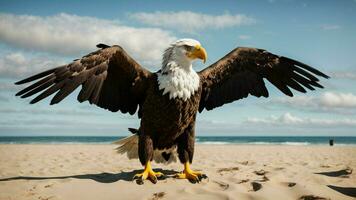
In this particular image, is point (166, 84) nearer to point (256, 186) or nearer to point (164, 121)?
point (164, 121)

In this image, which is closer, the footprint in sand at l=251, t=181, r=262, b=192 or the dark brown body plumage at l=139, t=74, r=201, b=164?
the footprint in sand at l=251, t=181, r=262, b=192

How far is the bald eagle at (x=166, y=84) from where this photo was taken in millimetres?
4801

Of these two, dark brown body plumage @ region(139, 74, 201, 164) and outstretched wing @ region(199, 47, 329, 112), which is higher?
outstretched wing @ region(199, 47, 329, 112)

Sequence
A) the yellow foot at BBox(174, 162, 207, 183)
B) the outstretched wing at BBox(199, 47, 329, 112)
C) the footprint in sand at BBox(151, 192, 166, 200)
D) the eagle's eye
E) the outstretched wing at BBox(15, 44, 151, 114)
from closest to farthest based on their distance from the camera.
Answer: the footprint in sand at BBox(151, 192, 166, 200), the outstretched wing at BBox(15, 44, 151, 114), the yellow foot at BBox(174, 162, 207, 183), the eagle's eye, the outstretched wing at BBox(199, 47, 329, 112)

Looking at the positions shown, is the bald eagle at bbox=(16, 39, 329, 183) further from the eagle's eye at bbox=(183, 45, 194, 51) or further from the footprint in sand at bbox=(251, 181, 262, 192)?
the footprint in sand at bbox=(251, 181, 262, 192)

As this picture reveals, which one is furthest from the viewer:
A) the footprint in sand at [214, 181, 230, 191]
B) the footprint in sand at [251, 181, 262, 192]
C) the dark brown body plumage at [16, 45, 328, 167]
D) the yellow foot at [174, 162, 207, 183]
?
the yellow foot at [174, 162, 207, 183]

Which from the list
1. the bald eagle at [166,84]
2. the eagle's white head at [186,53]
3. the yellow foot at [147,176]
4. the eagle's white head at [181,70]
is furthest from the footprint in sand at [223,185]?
the eagle's white head at [186,53]

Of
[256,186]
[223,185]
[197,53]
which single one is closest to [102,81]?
[197,53]

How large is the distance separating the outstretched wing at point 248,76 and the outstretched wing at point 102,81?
108 centimetres

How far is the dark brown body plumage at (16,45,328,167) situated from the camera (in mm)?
4723

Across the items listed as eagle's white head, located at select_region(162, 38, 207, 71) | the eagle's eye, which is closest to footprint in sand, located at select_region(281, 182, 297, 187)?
eagle's white head, located at select_region(162, 38, 207, 71)

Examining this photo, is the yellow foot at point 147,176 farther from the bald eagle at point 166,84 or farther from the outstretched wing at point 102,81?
the outstretched wing at point 102,81

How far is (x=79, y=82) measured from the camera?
4723 millimetres

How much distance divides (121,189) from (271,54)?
10.5 feet
